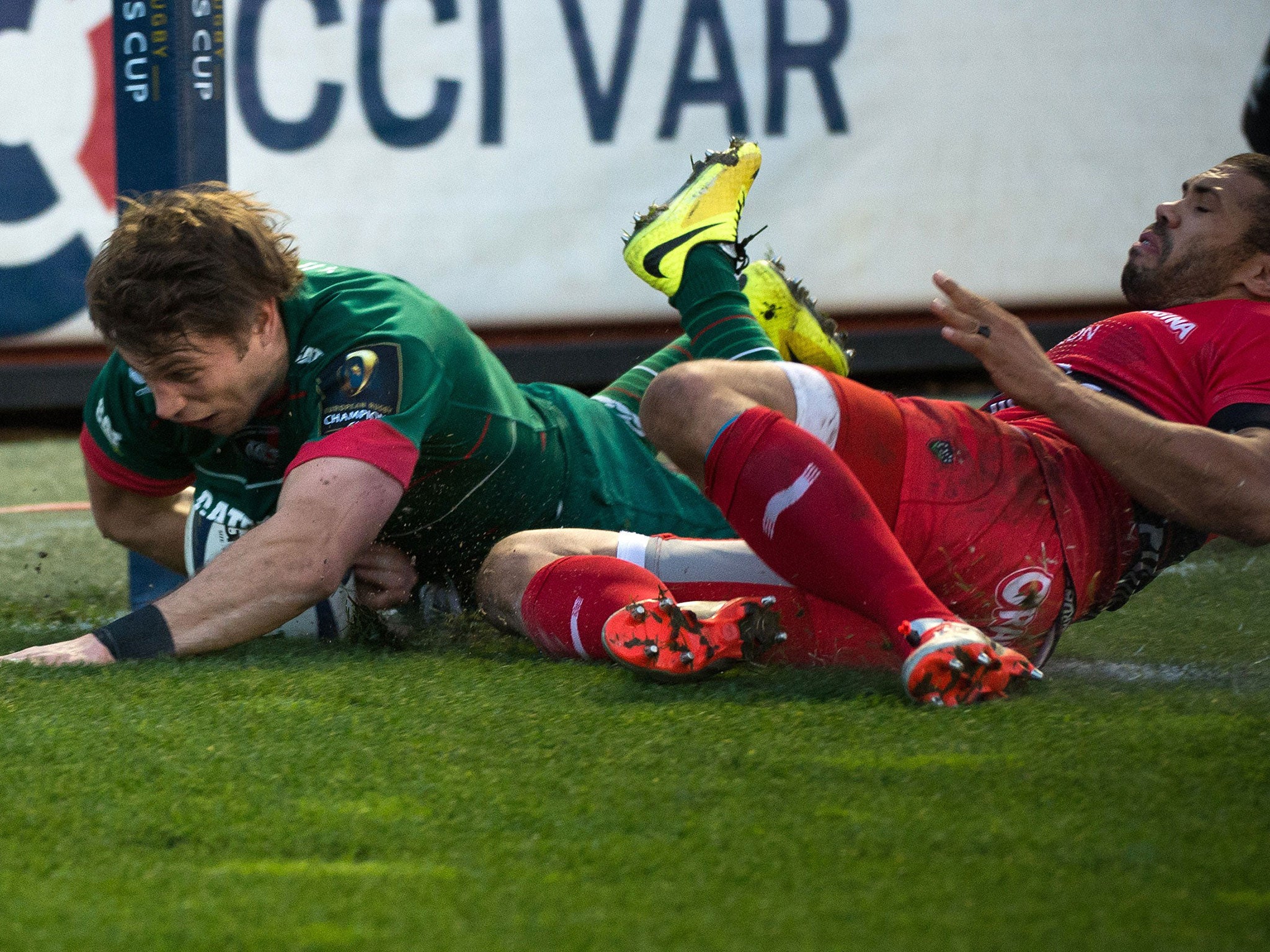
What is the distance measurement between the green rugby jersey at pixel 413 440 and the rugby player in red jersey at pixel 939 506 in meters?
0.20

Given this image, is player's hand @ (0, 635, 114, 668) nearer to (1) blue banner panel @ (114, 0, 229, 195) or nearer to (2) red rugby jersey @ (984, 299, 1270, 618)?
(1) blue banner panel @ (114, 0, 229, 195)

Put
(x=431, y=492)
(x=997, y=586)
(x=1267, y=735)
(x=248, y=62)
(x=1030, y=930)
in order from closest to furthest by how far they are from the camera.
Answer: (x=1030, y=930), (x=1267, y=735), (x=997, y=586), (x=431, y=492), (x=248, y=62)

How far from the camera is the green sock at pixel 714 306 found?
255cm

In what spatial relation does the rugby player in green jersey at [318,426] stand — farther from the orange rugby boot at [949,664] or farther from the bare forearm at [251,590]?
the orange rugby boot at [949,664]

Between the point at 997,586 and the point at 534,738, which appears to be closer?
the point at 534,738

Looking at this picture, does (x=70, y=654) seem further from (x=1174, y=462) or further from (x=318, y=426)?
(x=1174, y=462)

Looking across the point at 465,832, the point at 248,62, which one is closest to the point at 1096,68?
the point at 248,62

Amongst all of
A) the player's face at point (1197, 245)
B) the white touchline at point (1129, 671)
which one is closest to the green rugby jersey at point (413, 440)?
the white touchline at point (1129, 671)

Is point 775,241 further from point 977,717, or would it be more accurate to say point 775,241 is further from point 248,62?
point 977,717

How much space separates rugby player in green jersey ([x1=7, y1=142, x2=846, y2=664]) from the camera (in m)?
2.04

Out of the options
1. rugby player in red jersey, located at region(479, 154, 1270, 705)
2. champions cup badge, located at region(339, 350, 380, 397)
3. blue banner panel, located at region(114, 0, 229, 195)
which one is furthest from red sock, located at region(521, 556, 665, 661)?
blue banner panel, located at region(114, 0, 229, 195)

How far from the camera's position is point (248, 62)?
493 cm

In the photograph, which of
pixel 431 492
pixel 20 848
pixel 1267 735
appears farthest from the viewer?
pixel 431 492

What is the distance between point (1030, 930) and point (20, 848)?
94 cm
